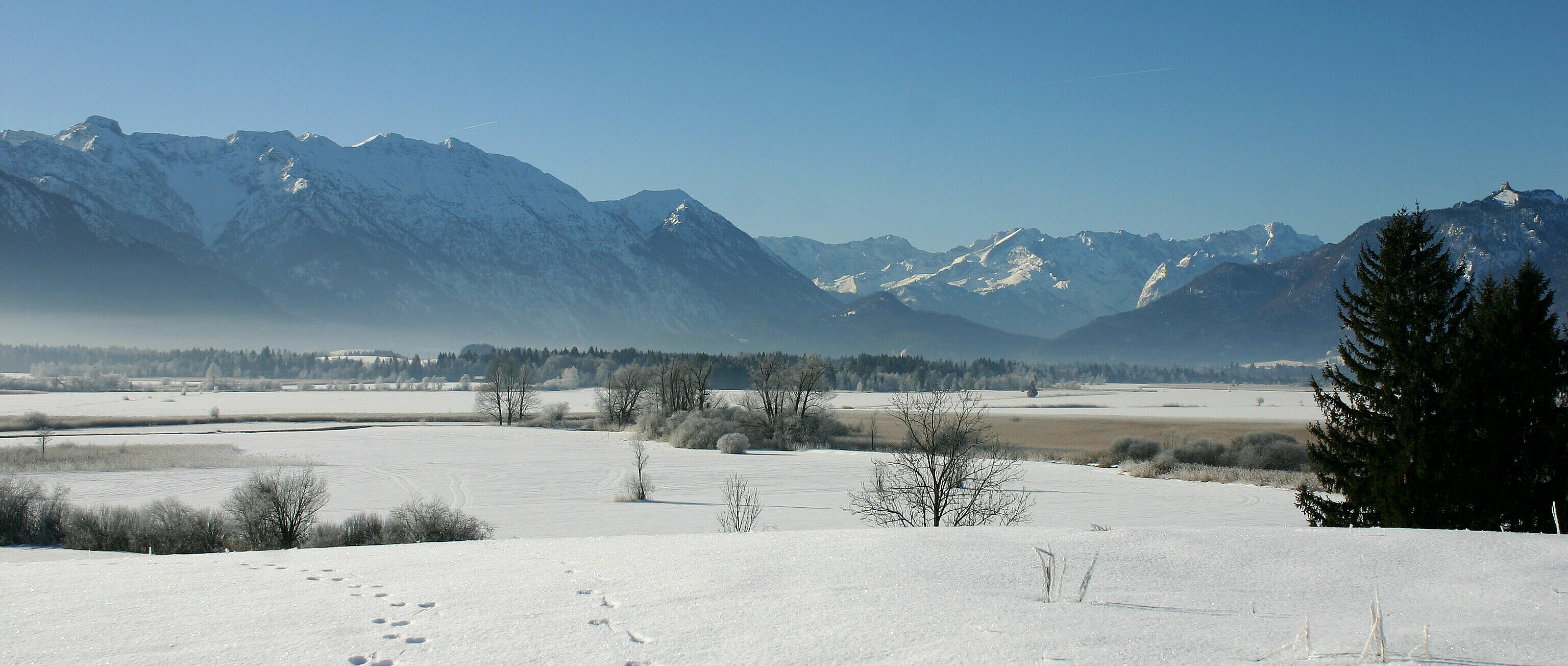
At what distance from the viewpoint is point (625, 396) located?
92.8m

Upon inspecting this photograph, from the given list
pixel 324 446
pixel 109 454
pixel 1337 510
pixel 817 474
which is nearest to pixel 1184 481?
pixel 817 474

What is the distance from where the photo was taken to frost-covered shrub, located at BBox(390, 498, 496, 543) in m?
23.3

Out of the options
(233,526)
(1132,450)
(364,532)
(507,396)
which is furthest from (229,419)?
(1132,450)

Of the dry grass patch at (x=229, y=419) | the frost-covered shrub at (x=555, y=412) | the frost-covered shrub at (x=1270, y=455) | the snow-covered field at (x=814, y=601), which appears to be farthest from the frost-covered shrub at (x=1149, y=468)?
the dry grass patch at (x=229, y=419)

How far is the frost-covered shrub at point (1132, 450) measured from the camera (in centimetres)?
5553

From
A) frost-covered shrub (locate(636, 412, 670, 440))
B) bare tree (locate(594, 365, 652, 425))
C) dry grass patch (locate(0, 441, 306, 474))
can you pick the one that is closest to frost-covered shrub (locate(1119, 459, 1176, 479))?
frost-covered shrub (locate(636, 412, 670, 440))

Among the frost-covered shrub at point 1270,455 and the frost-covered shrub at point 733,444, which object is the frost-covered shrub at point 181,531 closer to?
the frost-covered shrub at point 733,444

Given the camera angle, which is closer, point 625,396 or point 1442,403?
point 1442,403

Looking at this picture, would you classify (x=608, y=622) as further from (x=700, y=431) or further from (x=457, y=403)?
(x=457, y=403)

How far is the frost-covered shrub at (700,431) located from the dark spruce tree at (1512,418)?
51889 mm

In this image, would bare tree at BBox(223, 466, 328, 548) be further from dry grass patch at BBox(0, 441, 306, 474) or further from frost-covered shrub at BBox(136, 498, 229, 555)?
dry grass patch at BBox(0, 441, 306, 474)

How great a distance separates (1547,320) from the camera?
18484 mm

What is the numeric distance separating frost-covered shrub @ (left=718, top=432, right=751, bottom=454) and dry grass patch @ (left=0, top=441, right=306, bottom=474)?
26532mm

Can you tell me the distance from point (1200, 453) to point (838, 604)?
54858 millimetres
